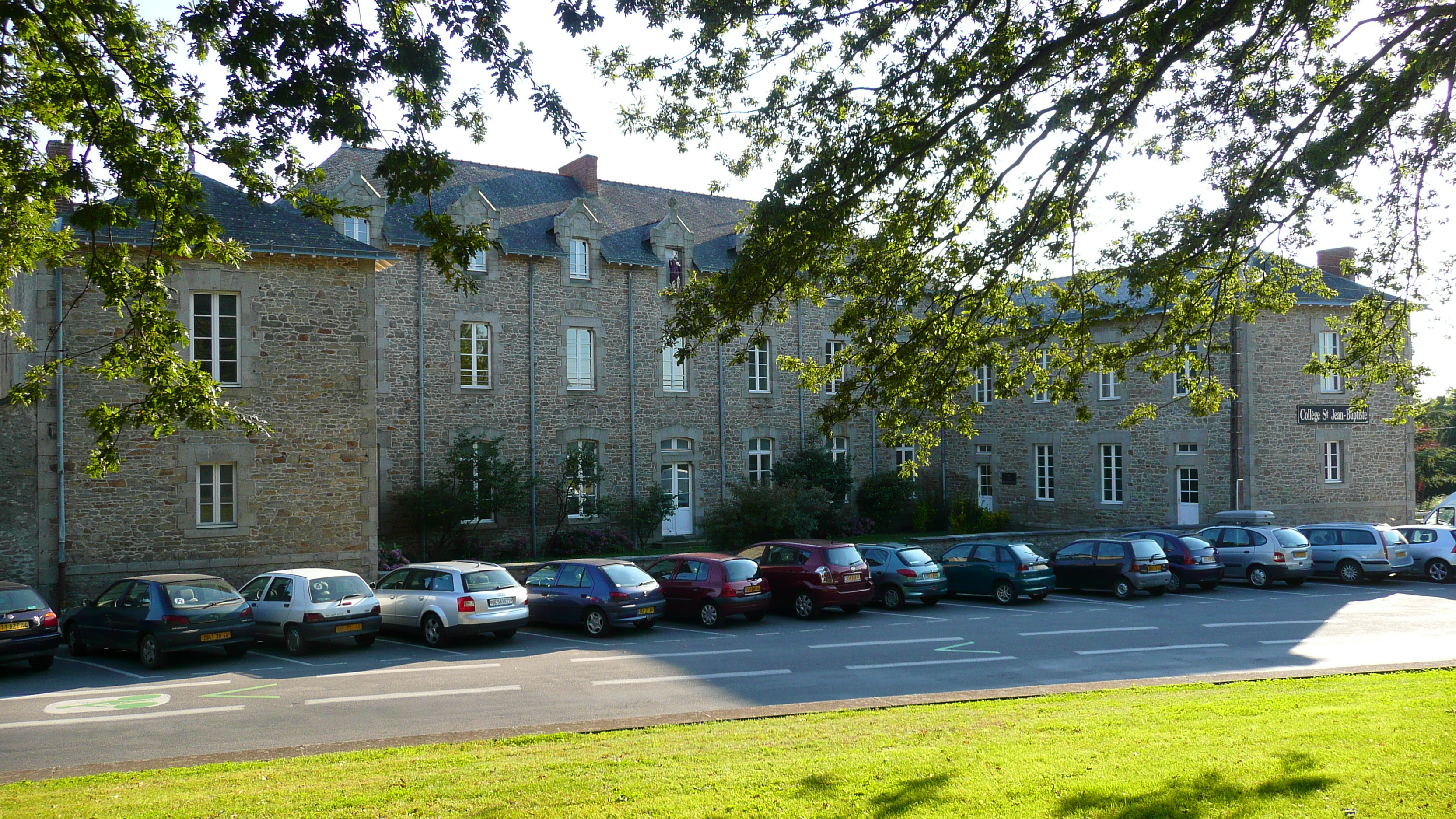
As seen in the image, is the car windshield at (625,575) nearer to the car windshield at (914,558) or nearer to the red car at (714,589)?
the red car at (714,589)

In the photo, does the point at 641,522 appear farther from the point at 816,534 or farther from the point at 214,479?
the point at 214,479

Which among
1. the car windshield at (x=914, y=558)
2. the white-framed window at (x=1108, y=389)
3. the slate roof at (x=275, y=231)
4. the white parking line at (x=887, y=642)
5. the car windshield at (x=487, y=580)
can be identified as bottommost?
the white parking line at (x=887, y=642)

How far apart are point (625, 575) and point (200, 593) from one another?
6.34 meters

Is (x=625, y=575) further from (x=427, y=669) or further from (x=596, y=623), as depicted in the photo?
(x=427, y=669)

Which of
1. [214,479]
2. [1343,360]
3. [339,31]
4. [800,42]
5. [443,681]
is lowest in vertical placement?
[443,681]

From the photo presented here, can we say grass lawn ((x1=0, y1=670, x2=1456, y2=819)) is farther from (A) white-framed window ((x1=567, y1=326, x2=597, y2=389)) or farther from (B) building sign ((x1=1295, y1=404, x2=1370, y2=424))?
(B) building sign ((x1=1295, y1=404, x2=1370, y2=424))

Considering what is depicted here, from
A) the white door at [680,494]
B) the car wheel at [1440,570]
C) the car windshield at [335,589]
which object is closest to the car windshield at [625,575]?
the car windshield at [335,589]

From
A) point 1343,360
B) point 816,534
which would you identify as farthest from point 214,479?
point 1343,360

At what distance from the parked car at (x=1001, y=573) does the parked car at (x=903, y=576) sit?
750mm

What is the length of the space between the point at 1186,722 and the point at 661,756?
4.44 meters

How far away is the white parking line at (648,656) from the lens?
48.4 ft

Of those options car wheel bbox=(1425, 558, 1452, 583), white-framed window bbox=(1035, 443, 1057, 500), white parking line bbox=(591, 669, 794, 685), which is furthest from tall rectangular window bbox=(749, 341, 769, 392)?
white parking line bbox=(591, 669, 794, 685)

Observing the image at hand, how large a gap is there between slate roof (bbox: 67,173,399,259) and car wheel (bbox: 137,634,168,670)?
317 inches

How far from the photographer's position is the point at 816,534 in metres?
31.0
